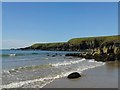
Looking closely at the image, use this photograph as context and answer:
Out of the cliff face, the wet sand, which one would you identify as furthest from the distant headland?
the wet sand

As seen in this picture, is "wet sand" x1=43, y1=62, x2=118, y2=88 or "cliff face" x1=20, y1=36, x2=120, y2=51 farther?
"cliff face" x1=20, y1=36, x2=120, y2=51

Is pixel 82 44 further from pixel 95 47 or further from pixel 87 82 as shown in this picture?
pixel 87 82

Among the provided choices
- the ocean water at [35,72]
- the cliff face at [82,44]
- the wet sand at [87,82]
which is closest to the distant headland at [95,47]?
the cliff face at [82,44]

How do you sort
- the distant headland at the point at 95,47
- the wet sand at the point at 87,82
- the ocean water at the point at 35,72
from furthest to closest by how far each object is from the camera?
the distant headland at the point at 95,47 → the ocean water at the point at 35,72 → the wet sand at the point at 87,82

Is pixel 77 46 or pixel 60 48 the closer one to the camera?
pixel 77 46

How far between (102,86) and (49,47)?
6539 inches

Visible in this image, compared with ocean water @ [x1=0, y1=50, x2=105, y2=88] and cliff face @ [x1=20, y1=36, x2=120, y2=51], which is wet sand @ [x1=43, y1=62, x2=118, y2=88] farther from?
cliff face @ [x1=20, y1=36, x2=120, y2=51]

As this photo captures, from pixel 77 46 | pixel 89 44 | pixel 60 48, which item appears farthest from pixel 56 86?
pixel 60 48

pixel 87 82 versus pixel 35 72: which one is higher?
pixel 87 82

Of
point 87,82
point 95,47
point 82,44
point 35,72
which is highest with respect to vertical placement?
point 87,82

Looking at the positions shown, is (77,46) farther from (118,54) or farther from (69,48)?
(118,54)

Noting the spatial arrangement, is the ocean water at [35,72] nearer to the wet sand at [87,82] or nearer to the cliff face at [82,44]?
the wet sand at [87,82]

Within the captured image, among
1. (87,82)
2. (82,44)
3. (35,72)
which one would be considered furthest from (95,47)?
(87,82)

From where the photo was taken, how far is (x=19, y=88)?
1590cm
